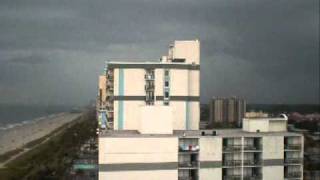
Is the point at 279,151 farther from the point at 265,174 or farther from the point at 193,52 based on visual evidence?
the point at 193,52

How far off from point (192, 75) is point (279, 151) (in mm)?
9020

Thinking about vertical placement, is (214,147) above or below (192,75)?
below

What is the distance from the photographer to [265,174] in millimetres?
16547

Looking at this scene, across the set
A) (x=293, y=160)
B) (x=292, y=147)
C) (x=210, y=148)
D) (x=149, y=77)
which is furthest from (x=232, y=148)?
(x=149, y=77)

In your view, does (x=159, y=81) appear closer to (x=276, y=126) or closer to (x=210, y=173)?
(x=276, y=126)

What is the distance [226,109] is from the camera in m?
66.1

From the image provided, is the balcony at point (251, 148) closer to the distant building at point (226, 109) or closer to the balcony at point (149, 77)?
the balcony at point (149, 77)

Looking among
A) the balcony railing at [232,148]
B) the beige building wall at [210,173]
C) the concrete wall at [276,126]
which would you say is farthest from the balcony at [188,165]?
the concrete wall at [276,126]

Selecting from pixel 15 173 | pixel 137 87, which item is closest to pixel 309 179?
pixel 137 87

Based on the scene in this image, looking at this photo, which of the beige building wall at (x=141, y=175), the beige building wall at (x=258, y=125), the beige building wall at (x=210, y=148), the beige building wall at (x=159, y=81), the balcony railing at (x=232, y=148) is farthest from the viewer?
the beige building wall at (x=159, y=81)

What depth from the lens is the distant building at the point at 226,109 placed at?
2522 inches

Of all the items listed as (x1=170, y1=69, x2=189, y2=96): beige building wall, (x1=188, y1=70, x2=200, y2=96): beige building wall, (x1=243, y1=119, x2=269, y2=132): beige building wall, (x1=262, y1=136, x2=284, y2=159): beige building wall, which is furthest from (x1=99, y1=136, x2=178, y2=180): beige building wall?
(x1=188, y1=70, x2=200, y2=96): beige building wall

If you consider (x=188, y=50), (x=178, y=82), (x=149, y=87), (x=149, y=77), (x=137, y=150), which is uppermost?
(x=188, y=50)

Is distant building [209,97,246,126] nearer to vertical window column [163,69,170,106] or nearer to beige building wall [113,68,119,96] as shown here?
vertical window column [163,69,170,106]
